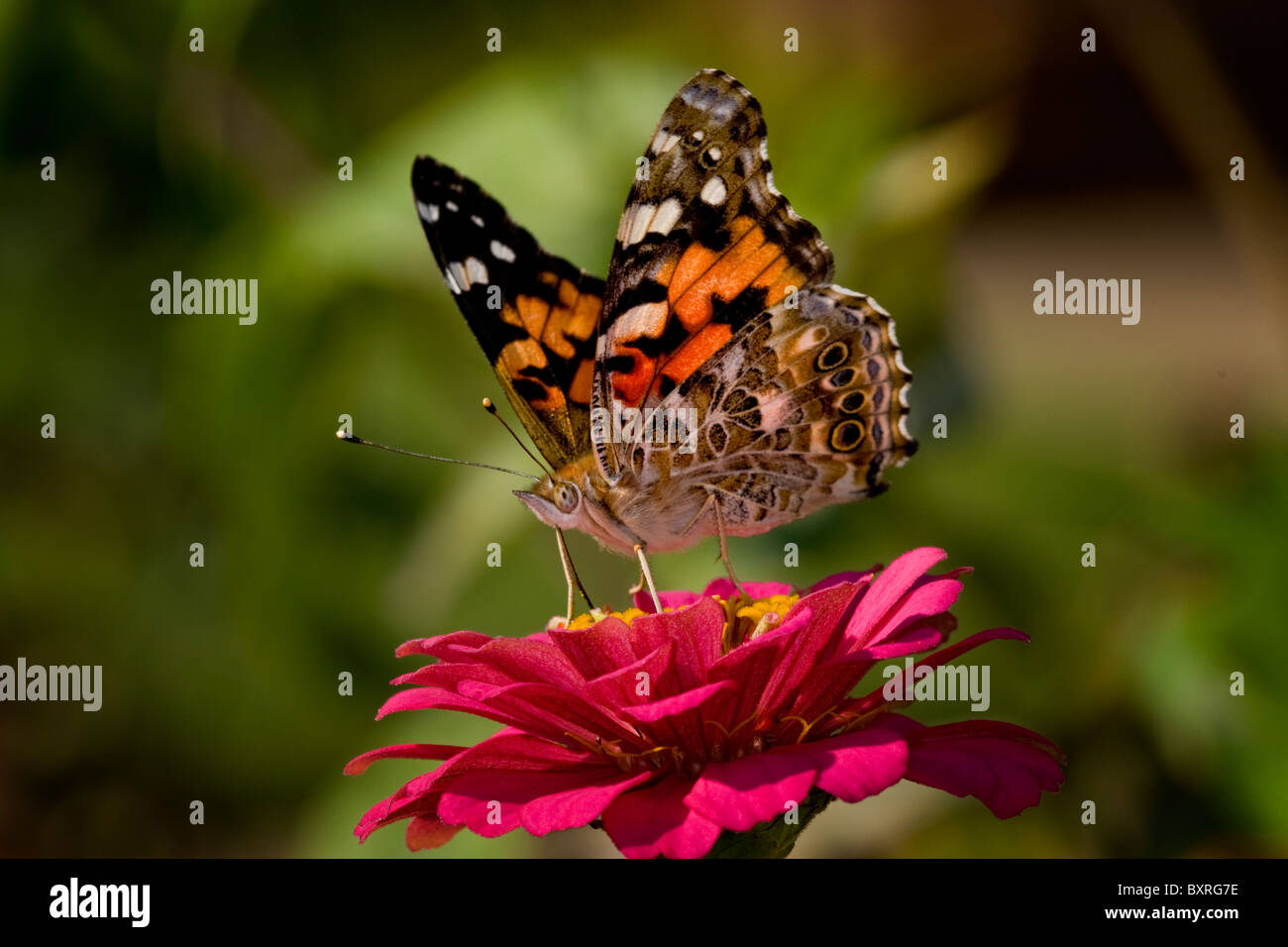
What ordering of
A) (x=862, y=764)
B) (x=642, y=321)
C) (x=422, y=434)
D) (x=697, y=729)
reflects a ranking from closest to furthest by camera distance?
1. (x=862, y=764)
2. (x=697, y=729)
3. (x=642, y=321)
4. (x=422, y=434)

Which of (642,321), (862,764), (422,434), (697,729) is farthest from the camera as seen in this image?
(422,434)

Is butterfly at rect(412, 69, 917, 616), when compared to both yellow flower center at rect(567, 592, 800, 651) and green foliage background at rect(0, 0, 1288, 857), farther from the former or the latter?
green foliage background at rect(0, 0, 1288, 857)

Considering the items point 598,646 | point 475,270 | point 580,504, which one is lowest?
point 598,646

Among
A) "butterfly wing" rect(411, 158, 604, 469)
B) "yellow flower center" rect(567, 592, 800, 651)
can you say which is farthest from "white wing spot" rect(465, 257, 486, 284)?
"yellow flower center" rect(567, 592, 800, 651)

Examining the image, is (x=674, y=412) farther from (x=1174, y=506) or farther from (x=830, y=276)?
(x=1174, y=506)

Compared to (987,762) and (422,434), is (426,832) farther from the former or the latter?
(422,434)

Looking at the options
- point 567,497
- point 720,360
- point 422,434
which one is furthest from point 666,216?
point 422,434

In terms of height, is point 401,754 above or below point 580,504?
below

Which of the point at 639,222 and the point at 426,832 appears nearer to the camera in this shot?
the point at 426,832
